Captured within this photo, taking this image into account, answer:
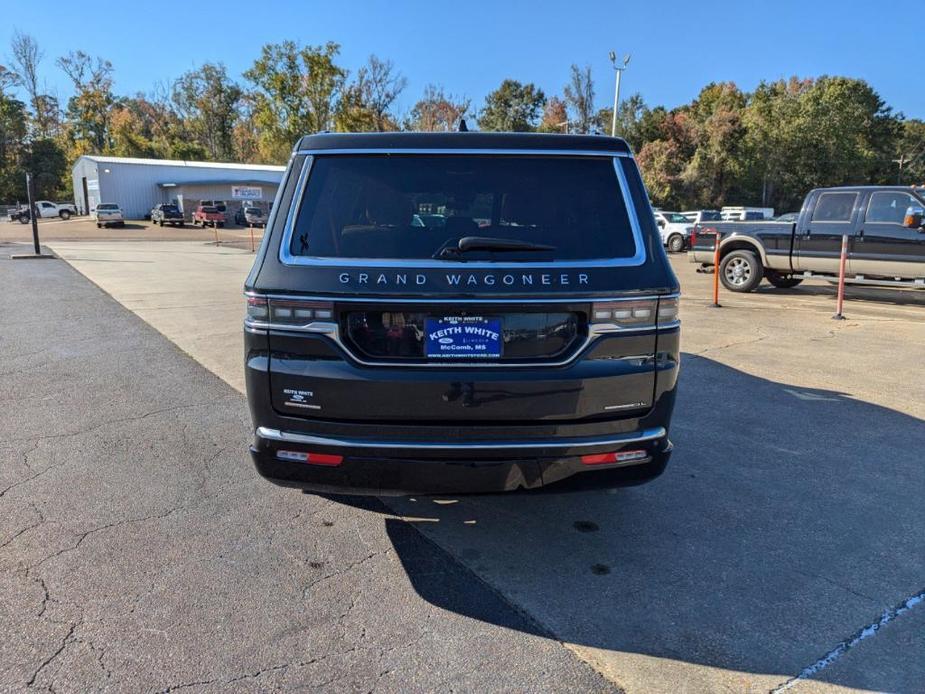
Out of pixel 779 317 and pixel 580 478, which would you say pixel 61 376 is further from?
pixel 779 317

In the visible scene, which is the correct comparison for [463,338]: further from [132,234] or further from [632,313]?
[132,234]

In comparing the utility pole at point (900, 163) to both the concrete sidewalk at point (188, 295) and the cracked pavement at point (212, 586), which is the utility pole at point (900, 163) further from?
the cracked pavement at point (212, 586)

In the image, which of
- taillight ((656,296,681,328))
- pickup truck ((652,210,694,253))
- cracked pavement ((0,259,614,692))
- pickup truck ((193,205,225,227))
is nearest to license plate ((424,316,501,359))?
taillight ((656,296,681,328))

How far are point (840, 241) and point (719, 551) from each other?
413 inches

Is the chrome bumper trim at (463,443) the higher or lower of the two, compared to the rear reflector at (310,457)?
higher

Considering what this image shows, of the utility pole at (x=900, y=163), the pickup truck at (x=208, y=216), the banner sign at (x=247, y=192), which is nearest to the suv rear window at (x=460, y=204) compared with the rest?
the pickup truck at (x=208, y=216)

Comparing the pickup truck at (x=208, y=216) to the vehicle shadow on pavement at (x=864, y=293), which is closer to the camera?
the vehicle shadow on pavement at (x=864, y=293)

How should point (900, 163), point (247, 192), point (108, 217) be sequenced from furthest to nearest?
point (900, 163) → point (247, 192) → point (108, 217)

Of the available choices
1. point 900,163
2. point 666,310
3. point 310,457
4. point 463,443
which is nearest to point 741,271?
point 666,310

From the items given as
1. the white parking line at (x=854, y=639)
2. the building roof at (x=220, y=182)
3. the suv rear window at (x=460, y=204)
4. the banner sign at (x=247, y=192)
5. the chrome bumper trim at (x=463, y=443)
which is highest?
the building roof at (x=220, y=182)

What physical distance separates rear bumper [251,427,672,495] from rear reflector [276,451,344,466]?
0.05 ft

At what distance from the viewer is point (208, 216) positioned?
152 feet

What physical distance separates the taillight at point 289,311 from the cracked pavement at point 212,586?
124 centimetres

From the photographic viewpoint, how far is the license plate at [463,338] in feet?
8.98
